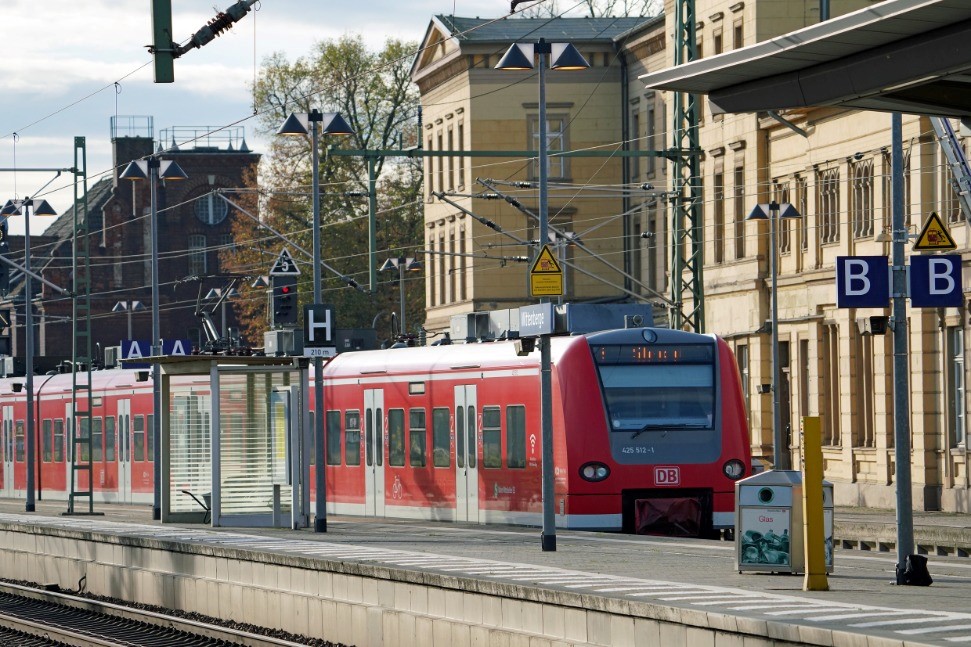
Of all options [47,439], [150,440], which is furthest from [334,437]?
[47,439]

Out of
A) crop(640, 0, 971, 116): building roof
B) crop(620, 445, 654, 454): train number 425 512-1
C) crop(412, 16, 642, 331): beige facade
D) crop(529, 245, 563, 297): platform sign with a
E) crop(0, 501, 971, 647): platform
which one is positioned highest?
crop(412, 16, 642, 331): beige facade

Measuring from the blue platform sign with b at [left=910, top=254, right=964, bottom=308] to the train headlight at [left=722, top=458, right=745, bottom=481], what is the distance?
25.7 feet

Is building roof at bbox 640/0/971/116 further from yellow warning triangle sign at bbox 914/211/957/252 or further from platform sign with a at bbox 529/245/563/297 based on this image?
platform sign with a at bbox 529/245/563/297

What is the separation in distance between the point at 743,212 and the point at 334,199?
33095 mm

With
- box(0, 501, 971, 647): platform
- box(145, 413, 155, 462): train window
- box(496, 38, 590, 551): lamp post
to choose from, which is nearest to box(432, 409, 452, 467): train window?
box(0, 501, 971, 647): platform

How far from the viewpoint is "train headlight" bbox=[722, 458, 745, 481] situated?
1064 inches

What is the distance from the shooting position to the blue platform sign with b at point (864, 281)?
65.0 ft

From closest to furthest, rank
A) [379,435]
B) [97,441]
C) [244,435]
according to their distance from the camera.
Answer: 1. [244,435]
2. [379,435]
3. [97,441]

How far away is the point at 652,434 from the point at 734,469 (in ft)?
4.10

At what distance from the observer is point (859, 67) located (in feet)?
39.4

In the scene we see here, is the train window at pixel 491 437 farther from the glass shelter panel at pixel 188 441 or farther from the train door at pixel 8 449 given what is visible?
the train door at pixel 8 449

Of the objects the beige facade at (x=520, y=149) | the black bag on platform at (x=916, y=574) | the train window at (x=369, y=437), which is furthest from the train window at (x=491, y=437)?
the beige facade at (x=520, y=149)

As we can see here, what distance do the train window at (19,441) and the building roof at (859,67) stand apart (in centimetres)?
4145

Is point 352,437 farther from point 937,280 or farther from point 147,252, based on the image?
point 147,252
